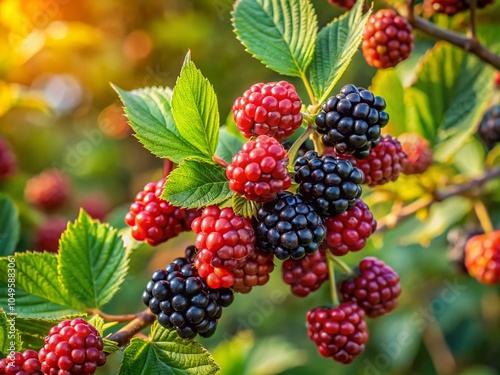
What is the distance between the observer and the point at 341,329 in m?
1.42

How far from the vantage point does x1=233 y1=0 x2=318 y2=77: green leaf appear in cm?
147

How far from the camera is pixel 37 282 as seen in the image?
1.46m

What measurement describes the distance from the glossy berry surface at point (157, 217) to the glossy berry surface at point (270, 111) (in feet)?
0.85

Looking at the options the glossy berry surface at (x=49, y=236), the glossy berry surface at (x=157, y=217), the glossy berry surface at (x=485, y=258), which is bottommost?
the glossy berry surface at (x=485, y=258)

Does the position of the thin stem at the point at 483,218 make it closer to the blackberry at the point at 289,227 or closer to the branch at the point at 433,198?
the branch at the point at 433,198

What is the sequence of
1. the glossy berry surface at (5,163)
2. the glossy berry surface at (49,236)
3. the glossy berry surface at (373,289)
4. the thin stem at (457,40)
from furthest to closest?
the glossy berry surface at (5,163) < the glossy berry surface at (49,236) < the thin stem at (457,40) < the glossy berry surface at (373,289)

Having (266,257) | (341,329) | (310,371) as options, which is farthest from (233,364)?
(266,257)

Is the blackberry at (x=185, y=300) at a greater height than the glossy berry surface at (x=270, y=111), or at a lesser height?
lesser

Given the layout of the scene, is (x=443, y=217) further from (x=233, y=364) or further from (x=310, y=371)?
(x=310, y=371)

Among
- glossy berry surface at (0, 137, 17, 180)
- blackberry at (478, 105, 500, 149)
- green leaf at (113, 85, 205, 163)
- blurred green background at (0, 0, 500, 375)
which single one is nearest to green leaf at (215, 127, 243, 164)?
green leaf at (113, 85, 205, 163)

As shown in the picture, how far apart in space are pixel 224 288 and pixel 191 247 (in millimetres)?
135

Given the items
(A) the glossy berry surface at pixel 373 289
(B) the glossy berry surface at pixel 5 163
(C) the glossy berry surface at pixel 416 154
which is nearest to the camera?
(A) the glossy berry surface at pixel 373 289

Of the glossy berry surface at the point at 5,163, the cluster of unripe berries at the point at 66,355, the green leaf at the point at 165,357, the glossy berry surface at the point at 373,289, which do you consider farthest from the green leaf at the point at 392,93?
the glossy berry surface at the point at 5,163

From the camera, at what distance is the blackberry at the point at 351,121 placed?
1.26 m
